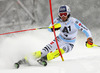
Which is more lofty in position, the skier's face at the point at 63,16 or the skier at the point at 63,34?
the skier's face at the point at 63,16

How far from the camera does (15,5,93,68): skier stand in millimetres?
3320

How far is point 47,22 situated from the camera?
35.3 feet

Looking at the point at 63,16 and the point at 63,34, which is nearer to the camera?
the point at 63,16

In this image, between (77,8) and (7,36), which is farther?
(77,8)

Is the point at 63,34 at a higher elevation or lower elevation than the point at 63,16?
lower

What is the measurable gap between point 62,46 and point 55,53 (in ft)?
0.63

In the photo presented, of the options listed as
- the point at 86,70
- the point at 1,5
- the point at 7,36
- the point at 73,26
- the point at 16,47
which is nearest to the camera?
the point at 86,70

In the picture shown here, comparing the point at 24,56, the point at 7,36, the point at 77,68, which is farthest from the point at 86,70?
the point at 7,36

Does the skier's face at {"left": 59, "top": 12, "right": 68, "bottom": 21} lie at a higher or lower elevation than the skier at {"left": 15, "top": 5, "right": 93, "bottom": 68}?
higher

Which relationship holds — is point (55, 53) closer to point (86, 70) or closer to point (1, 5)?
point (86, 70)

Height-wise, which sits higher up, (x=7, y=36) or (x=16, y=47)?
(x=16, y=47)

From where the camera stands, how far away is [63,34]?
3.55 metres

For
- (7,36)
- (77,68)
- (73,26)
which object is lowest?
(7,36)

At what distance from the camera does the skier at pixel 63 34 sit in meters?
3.32
